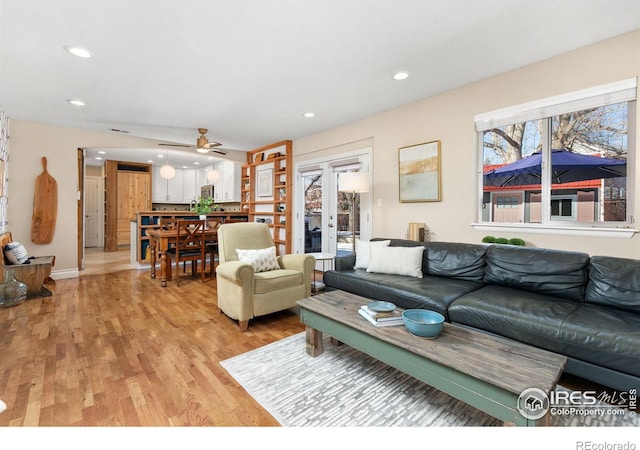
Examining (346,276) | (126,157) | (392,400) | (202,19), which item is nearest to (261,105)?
(202,19)

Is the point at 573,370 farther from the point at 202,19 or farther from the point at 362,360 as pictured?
the point at 202,19

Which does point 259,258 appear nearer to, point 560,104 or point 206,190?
point 560,104

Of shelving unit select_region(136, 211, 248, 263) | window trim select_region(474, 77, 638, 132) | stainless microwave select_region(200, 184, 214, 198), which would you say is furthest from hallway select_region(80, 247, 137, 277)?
window trim select_region(474, 77, 638, 132)

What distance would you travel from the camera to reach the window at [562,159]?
7.91 ft

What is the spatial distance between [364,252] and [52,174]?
510 cm

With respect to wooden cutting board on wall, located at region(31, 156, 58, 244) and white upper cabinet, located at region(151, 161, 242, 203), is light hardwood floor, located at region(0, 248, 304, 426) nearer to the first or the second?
wooden cutting board on wall, located at region(31, 156, 58, 244)

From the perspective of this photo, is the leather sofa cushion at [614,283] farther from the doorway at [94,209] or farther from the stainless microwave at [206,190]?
the doorway at [94,209]

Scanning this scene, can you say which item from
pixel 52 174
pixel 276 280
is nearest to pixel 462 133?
pixel 276 280

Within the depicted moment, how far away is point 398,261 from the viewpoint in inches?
119

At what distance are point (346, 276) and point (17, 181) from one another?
515 cm

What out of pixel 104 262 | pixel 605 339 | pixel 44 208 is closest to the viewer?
pixel 605 339

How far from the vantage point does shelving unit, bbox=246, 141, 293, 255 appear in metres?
5.60

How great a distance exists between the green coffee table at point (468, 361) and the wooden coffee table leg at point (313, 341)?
26 centimetres

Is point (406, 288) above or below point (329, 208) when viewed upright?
below
